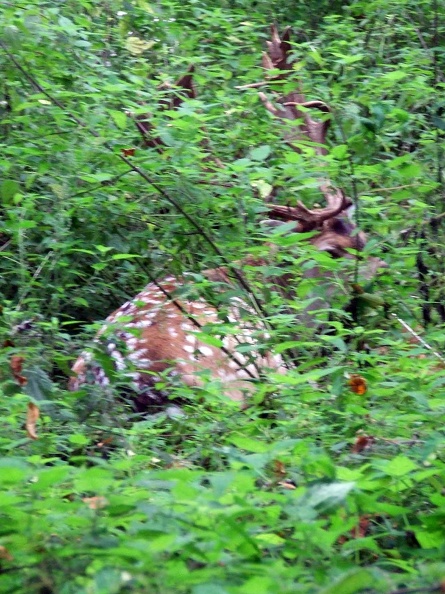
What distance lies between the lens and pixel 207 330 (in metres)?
4.27

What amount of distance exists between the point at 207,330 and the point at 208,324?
32 mm

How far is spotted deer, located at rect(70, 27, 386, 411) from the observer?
4.39 m

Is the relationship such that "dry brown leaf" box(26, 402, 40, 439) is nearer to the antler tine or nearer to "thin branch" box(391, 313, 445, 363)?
"thin branch" box(391, 313, 445, 363)

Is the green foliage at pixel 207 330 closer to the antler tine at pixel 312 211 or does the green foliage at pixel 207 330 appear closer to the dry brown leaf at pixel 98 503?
the dry brown leaf at pixel 98 503

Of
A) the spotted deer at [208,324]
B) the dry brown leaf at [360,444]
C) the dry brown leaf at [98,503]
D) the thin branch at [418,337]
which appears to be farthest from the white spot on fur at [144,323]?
the dry brown leaf at [98,503]

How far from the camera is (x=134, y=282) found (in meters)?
5.61

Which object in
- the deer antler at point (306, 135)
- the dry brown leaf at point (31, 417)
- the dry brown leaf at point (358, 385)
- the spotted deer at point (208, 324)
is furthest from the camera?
the deer antler at point (306, 135)

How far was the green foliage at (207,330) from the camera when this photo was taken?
2.42 meters

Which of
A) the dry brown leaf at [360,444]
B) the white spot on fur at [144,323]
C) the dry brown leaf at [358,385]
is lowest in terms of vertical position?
the white spot on fur at [144,323]

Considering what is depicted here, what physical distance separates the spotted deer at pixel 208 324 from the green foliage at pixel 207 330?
0.10 metres

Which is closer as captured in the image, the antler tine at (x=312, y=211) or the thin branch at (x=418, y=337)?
the thin branch at (x=418, y=337)

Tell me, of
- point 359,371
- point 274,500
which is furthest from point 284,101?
point 274,500

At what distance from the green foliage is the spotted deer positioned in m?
0.10

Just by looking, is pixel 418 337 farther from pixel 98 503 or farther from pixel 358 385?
pixel 98 503
